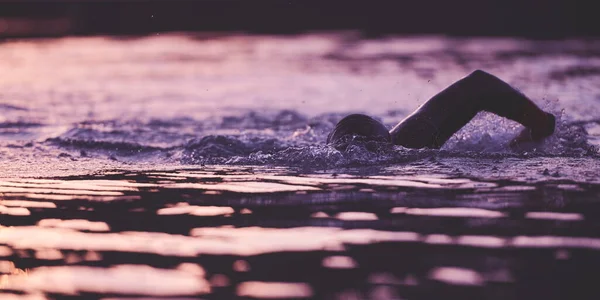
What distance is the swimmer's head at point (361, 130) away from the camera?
6609 millimetres

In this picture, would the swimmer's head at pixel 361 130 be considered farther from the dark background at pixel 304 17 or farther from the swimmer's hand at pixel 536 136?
the dark background at pixel 304 17

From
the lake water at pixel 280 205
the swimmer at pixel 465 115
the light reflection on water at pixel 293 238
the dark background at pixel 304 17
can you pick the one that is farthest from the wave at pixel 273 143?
the dark background at pixel 304 17

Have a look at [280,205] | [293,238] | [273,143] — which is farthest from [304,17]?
[293,238]

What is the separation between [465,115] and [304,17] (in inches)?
996

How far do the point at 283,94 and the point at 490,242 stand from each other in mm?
9109

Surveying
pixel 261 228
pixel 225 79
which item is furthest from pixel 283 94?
pixel 261 228

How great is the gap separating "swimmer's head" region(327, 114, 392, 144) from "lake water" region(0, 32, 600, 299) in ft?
0.41

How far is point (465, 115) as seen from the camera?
22.7 ft

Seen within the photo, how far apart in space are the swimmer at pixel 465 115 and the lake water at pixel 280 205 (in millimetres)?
165

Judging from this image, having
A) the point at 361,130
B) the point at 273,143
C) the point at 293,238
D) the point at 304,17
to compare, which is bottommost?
the point at 293,238

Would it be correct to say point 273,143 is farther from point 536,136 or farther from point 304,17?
point 304,17

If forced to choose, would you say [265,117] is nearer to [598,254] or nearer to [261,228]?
[261,228]

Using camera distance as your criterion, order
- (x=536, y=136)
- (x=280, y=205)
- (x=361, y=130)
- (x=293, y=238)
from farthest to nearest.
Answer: (x=536, y=136)
(x=361, y=130)
(x=280, y=205)
(x=293, y=238)

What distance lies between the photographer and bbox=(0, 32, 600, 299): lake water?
3.51 m
